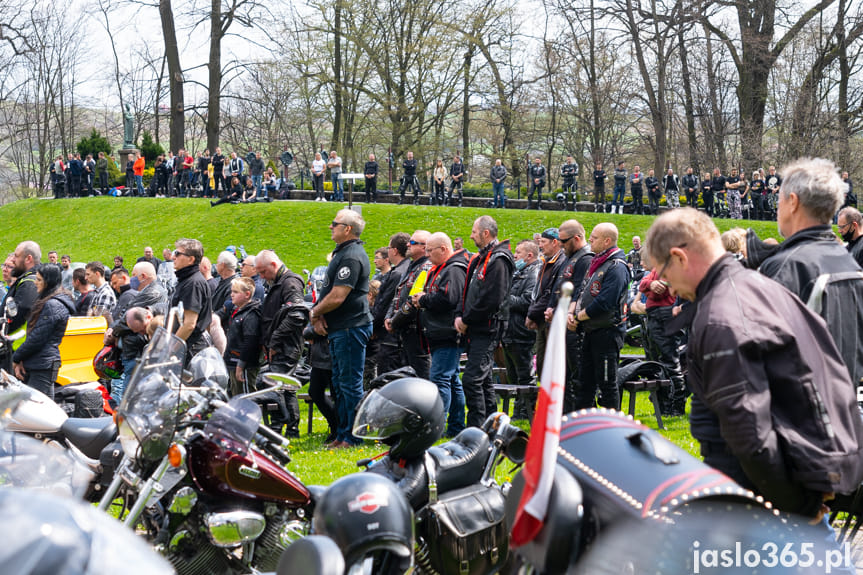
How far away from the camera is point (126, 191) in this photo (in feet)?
129

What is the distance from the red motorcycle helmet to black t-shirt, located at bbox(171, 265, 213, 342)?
2.89ft

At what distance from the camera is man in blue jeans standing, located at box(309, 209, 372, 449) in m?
7.79

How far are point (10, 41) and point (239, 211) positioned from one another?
15256 millimetres

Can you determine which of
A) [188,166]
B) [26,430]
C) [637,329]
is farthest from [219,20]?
[26,430]

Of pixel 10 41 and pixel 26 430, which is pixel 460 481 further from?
pixel 10 41

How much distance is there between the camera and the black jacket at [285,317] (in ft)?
27.9

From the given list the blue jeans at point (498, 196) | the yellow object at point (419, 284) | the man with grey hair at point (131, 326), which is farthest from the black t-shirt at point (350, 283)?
the blue jeans at point (498, 196)

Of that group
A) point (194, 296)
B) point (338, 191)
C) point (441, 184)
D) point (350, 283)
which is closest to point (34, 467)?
point (350, 283)

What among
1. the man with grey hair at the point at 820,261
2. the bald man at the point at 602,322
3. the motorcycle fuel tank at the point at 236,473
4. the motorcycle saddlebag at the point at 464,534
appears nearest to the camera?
the man with grey hair at the point at 820,261

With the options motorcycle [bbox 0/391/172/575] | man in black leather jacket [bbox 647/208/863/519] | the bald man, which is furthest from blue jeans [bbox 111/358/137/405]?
motorcycle [bbox 0/391/172/575]

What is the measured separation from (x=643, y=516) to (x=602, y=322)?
577 cm

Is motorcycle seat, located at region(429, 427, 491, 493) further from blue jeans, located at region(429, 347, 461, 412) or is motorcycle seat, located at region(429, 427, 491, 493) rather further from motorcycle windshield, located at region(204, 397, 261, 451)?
blue jeans, located at region(429, 347, 461, 412)

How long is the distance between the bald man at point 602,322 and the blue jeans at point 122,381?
4.05m

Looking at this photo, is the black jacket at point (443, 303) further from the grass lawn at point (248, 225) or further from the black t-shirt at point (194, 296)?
the grass lawn at point (248, 225)
